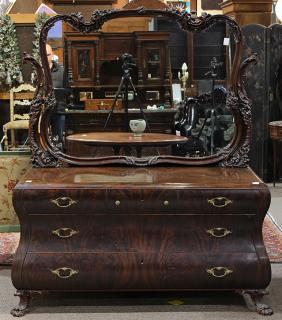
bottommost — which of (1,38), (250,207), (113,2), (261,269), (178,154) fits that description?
(261,269)

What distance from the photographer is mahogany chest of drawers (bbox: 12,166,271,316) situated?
3150 mm

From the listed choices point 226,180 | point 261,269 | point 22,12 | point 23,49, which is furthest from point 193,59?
point 22,12

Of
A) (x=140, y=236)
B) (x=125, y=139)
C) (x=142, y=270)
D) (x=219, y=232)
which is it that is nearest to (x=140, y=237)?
(x=140, y=236)

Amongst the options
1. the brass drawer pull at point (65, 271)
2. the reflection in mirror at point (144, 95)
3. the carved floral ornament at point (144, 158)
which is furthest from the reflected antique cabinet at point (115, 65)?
the brass drawer pull at point (65, 271)

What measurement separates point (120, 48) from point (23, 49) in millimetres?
3577

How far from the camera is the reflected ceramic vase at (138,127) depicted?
13.5 feet

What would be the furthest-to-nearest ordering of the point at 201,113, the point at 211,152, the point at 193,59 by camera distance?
the point at 193,59 → the point at 201,113 → the point at 211,152

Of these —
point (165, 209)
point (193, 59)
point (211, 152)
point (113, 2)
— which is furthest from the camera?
point (113, 2)

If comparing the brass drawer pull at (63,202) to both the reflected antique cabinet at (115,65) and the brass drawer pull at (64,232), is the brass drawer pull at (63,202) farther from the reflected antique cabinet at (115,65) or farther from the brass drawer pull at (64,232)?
the reflected antique cabinet at (115,65)

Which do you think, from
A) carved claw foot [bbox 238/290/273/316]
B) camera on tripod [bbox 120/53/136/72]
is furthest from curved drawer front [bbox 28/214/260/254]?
camera on tripod [bbox 120/53/136/72]

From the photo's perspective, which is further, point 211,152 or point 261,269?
point 211,152

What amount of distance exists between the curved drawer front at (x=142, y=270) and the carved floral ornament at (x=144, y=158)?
27.3 inches

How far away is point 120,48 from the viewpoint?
5.70 meters

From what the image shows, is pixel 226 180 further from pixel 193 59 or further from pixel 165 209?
pixel 193 59
